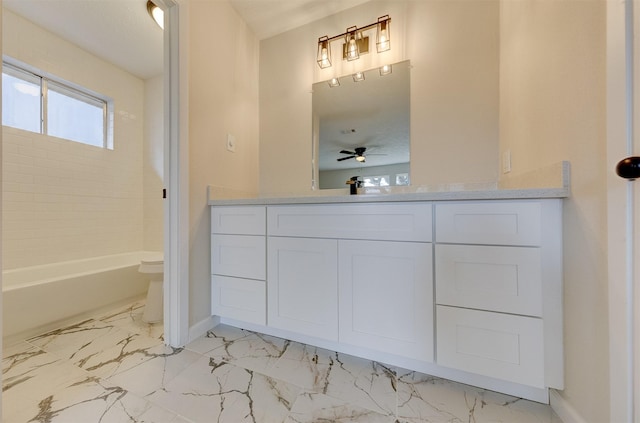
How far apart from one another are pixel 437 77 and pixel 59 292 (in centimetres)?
292

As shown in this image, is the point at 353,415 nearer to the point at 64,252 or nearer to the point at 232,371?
the point at 232,371

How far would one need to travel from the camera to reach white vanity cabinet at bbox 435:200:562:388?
888 millimetres

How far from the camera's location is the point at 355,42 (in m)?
1.76

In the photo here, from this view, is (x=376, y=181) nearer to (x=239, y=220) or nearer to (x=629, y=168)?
(x=239, y=220)

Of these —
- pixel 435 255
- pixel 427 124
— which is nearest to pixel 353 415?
pixel 435 255

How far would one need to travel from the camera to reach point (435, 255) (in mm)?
1040

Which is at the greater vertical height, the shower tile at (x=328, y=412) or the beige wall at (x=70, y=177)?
the beige wall at (x=70, y=177)

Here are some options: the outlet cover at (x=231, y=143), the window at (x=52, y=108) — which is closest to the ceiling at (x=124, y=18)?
the window at (x=52, y=108)

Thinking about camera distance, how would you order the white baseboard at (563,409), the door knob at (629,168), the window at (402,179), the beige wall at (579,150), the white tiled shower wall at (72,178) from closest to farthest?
1. the door knob at (629,168)
2. the beige wall at (579,150)
3. the white baseboard at (563,409)
4. the window at (402,179)
5. the white tiled shower wall at (72,178)

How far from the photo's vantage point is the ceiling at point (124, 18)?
1784mm

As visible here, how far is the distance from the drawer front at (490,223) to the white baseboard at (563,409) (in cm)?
59

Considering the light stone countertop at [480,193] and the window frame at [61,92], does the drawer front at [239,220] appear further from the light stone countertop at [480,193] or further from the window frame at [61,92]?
the window frame at [61,92]

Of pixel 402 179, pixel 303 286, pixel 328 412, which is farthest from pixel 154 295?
pixel 402 179

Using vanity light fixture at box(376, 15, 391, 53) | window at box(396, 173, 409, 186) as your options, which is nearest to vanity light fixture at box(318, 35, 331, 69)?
vanity light fixture at box(376, 15, 391, 53)
